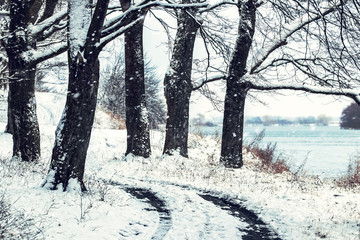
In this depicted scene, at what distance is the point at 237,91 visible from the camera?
12.6m

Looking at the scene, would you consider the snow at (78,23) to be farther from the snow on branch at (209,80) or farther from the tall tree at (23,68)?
the snow on branch at (209,80)

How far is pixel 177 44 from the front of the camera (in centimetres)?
1345

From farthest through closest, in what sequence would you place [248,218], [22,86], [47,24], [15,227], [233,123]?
[233,123] → [22,86] → [47,24] → [248,218] → [15,227]

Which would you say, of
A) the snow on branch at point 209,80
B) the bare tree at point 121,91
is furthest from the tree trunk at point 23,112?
the bare tree at point 121,91

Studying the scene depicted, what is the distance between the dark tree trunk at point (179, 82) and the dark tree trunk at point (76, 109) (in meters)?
6.59

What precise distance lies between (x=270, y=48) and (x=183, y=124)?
4007 mm

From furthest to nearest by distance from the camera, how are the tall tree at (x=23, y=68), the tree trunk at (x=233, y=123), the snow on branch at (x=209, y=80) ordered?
the snow on branch at (x=209, y=80)
the tree trunk at (x=233, y=123)
the tall tree at (x=23, y=68)

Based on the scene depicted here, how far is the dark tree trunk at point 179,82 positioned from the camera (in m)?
13.4

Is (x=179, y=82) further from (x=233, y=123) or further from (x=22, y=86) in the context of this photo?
(x=22, y=86)

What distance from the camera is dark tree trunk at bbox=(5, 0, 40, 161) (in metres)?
9.53

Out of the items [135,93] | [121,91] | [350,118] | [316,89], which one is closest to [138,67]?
[135,93]

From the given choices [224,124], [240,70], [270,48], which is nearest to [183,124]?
[224,124]

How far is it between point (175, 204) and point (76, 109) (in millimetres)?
2640

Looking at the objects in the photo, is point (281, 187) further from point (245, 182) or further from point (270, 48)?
point (270, 48)
